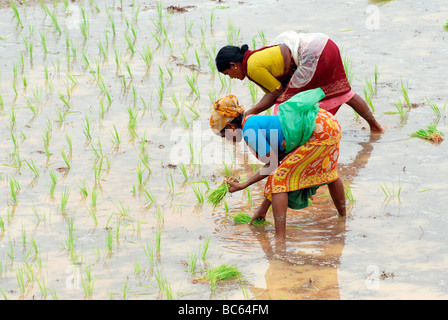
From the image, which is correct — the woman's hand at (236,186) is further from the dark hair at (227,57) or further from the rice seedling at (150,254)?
the dark hair at (227,57)

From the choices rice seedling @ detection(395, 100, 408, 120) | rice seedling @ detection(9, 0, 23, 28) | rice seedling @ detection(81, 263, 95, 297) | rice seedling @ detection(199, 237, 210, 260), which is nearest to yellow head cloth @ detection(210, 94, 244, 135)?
rice seedling @ detection(199, 237, 210, 260)

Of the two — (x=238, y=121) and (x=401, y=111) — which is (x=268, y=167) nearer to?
(x=238, y=121)

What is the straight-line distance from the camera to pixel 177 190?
468cm

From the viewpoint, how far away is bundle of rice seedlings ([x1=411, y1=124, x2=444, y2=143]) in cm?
508

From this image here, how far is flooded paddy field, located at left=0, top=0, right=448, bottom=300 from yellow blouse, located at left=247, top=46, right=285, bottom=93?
70cm

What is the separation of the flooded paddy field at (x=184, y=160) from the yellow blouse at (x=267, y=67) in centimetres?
70

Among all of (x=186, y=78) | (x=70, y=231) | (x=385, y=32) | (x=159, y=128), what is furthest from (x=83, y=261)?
(x=385, y=32)

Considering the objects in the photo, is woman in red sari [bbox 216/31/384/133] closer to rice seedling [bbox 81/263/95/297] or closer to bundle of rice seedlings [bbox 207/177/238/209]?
bundle of rice seedlings [bbox 207/177/238/209]

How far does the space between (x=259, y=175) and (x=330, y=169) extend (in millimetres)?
406

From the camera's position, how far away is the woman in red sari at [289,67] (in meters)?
4.38

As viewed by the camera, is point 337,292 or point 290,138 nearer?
point 337,292

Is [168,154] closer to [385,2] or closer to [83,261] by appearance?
[83,261]

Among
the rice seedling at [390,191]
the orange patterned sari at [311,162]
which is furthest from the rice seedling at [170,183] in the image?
the rice seedling at [390,191]

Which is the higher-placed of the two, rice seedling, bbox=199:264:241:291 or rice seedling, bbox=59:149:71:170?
rice seedling, bbox=59:149:71:170
